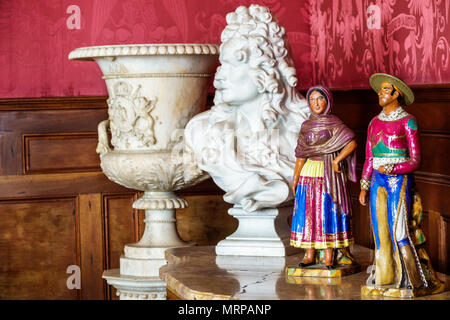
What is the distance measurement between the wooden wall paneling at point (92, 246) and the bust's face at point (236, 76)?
133 centimetres

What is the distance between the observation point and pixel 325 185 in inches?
90.5

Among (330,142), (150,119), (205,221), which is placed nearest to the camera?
(330,142)

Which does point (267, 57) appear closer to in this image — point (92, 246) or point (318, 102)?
point (318, 102)

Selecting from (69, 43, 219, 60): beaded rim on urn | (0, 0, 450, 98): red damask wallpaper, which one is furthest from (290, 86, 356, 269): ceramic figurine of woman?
(0, 0, 450, 98): red damask wallpaper

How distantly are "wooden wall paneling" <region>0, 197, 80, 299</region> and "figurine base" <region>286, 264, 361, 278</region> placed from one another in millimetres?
1644

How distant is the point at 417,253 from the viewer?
6.77ft

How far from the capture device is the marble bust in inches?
102

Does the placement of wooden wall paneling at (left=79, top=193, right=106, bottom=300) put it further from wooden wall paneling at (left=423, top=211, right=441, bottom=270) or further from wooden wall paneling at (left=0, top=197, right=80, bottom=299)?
wooden wall paneling at (left=423, top=211, right=441, bottom=270)

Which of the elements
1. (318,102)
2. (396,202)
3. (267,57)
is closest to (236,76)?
(267,57)

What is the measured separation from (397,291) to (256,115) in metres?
0.85

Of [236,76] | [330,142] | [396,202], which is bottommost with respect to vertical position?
[396,202]

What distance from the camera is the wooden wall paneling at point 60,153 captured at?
3.65m

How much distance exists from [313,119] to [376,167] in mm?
314

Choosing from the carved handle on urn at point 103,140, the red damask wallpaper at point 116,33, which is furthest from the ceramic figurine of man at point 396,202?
the carved handle on urn at point 103,140
